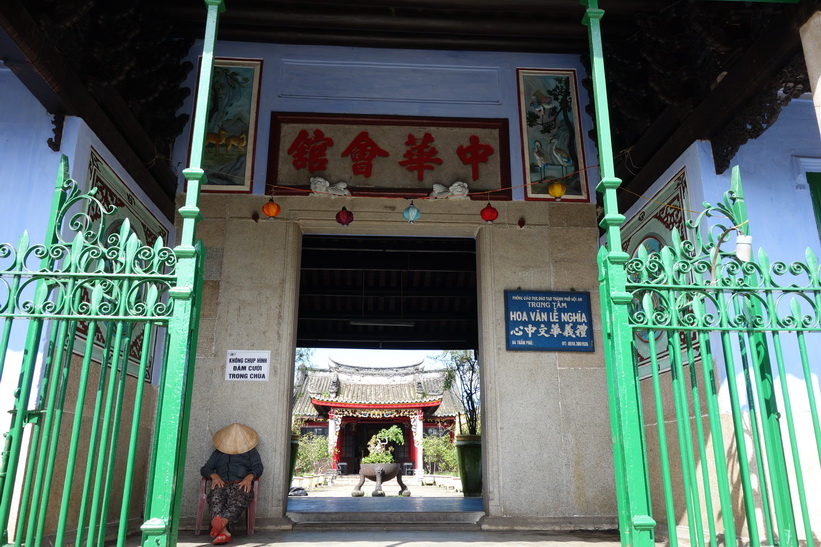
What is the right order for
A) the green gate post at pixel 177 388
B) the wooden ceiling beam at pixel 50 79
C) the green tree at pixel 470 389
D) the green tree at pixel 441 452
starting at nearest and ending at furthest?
the green gate post at pixel 177 388 → the wooden ceiling beam at pixel 50 79 → the green tree at pixel 470 389 → the green tree at pixel 441 452

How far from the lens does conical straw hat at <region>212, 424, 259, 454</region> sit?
4.78m

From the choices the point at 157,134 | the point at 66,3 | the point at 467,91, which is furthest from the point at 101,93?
the point at 467,91

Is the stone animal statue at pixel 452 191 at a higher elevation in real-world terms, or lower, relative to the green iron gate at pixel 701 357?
higher

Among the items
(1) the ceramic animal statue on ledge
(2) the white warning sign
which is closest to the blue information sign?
(2) the white warning sign

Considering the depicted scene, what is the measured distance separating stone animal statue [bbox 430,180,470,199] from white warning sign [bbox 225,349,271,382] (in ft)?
6.15

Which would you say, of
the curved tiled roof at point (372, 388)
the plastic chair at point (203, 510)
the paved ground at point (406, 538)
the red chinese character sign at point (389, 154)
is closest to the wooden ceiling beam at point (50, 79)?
the red chinese character sign at point (389, 154)

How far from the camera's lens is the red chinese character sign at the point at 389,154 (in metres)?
5.58

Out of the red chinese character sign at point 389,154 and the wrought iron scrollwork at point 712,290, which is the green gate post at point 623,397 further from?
the red chinese character sign at point 389,154

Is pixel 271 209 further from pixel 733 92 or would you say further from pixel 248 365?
pixel 733 92

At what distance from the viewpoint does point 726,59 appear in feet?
12.9

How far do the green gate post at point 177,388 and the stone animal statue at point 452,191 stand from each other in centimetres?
294

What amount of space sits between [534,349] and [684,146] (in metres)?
1.91

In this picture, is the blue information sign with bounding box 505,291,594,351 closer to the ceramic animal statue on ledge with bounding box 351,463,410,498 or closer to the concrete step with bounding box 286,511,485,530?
the concrete step with bounding box 286,511,485,530

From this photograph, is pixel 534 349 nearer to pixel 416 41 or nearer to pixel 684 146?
pixel 684 146
